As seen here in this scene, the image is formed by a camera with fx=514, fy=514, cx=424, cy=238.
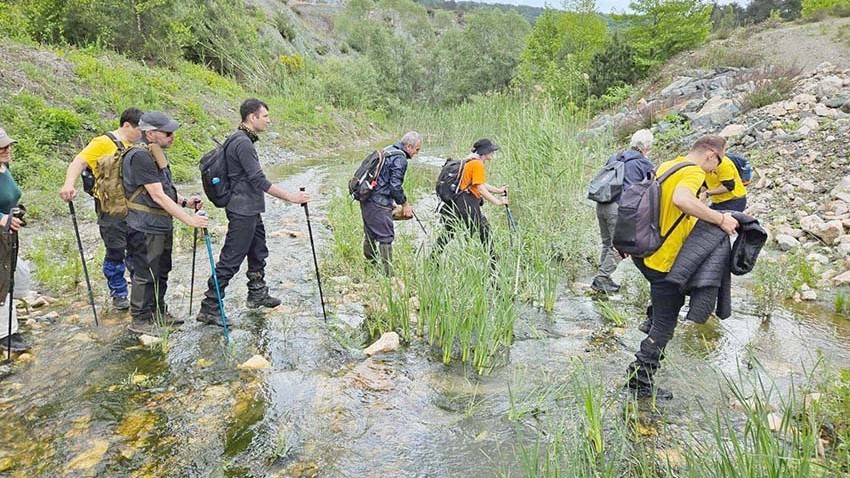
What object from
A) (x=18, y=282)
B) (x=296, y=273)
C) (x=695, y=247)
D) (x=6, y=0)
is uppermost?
(x=6, y=0)

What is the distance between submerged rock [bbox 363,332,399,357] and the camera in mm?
4707

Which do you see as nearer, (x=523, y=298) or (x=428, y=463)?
(x=428, y=463)

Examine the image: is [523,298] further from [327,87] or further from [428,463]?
[327,87]

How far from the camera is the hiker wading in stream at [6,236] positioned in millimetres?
4223

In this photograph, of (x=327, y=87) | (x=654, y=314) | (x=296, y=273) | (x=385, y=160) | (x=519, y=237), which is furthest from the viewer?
(x=327, y=87)

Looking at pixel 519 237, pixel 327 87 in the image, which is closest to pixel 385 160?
pixel 519 237

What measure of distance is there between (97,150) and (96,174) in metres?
0.52

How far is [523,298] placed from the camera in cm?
584

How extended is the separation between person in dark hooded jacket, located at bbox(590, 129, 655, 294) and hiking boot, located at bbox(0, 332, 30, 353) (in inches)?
224

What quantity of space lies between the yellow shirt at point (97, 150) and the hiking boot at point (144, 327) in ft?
5.46

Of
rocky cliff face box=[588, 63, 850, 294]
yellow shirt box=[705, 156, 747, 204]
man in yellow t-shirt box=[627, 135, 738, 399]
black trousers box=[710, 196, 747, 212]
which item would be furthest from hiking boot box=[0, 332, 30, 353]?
rocky cliff face box=[588, 63, 850, 294]

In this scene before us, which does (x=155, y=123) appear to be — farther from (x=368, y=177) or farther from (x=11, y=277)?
(x=368, y=177)

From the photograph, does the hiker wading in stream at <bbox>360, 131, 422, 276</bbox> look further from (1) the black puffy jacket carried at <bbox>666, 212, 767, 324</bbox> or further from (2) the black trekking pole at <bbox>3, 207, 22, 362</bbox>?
(2) the black trekking pole at <bbox>3, 207, 22, 362</bbox>

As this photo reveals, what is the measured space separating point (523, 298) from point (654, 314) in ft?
6.62
